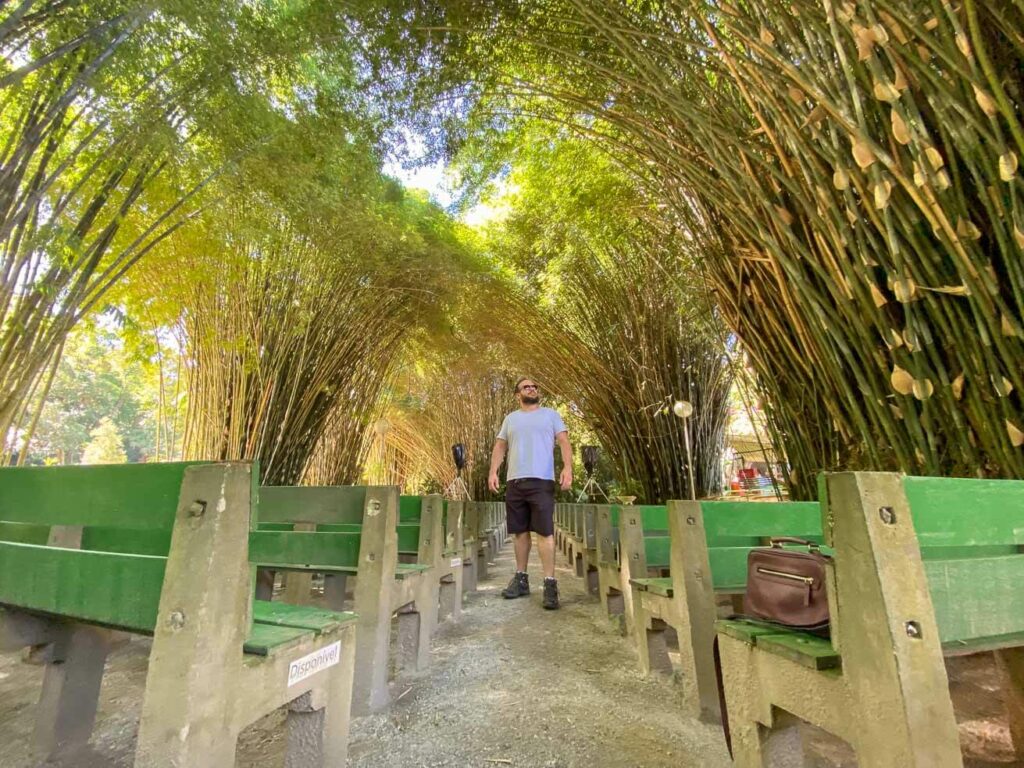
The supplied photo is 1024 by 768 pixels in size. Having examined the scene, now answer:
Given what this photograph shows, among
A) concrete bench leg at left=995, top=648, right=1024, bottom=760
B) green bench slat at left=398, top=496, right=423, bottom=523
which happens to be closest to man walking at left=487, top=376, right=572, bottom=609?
green bench slat at left=398, top=496, right=423, bottom=523

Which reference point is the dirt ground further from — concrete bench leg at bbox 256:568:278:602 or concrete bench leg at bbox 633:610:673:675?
concrete bench leg at bbox 256:568:278:602

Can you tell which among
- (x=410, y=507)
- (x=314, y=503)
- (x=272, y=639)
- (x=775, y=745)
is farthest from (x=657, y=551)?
(x=272, y=639)

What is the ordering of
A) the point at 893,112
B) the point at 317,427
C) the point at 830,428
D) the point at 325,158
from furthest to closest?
the point at 317,427, the point at 325,158, the point at 830,428, the point at 893,112

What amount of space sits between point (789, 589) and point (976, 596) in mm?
233

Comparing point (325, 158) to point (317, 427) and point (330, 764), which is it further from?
point (330, 764)

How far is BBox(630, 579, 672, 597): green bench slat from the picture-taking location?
144 cm

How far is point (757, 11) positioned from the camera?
4.28 feet

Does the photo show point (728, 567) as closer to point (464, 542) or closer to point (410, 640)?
point (410, 640)

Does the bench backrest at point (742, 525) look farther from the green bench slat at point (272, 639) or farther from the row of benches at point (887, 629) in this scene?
the green bench slat at point (272, 639)

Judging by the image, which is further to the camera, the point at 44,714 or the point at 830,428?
the point at 830,428

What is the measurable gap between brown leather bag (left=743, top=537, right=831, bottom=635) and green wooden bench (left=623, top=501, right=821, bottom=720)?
16.2 inches

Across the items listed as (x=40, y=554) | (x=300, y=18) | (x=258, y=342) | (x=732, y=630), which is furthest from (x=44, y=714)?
(x=300, y=18)

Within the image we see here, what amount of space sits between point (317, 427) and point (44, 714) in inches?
91.8

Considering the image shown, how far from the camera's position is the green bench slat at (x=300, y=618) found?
0.86 m
